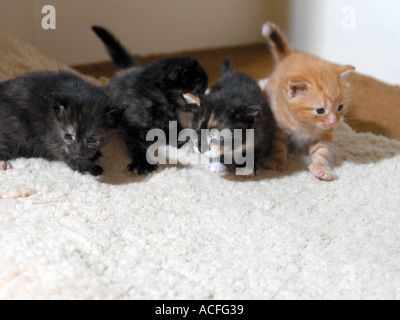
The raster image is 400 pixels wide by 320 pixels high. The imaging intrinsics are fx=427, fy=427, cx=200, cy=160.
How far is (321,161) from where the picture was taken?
1.68m

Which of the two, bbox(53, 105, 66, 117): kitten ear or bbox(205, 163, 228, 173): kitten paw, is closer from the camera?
bbox(53, 105, 66, 117): kitten ear

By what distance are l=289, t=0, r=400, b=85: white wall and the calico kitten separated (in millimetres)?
679

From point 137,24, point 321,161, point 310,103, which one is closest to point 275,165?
point 321,161

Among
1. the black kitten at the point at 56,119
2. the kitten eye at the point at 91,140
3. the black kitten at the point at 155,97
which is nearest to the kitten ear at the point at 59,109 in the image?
the black kitten at the point at 56,119

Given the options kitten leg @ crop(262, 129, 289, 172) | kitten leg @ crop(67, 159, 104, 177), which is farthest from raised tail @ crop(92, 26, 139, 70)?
kitten leg @ crop(262, 129, 289, 172)

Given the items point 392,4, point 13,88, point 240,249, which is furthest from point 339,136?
point 13,88

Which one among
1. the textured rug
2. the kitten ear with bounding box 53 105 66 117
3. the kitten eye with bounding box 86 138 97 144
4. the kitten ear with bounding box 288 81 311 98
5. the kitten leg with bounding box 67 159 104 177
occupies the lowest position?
the textured rug

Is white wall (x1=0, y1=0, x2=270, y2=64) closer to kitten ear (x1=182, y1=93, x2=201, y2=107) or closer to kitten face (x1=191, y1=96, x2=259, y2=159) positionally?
kitten ear (x1=182, y1=93, x2=201, y2=107)

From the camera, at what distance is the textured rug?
109 cm

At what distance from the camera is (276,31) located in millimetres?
1927

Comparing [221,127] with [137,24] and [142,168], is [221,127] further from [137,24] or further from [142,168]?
[137,24]

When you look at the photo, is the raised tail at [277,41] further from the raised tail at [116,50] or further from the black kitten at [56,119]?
the black kitten at [56,119]

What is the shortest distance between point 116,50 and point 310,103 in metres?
0.96
